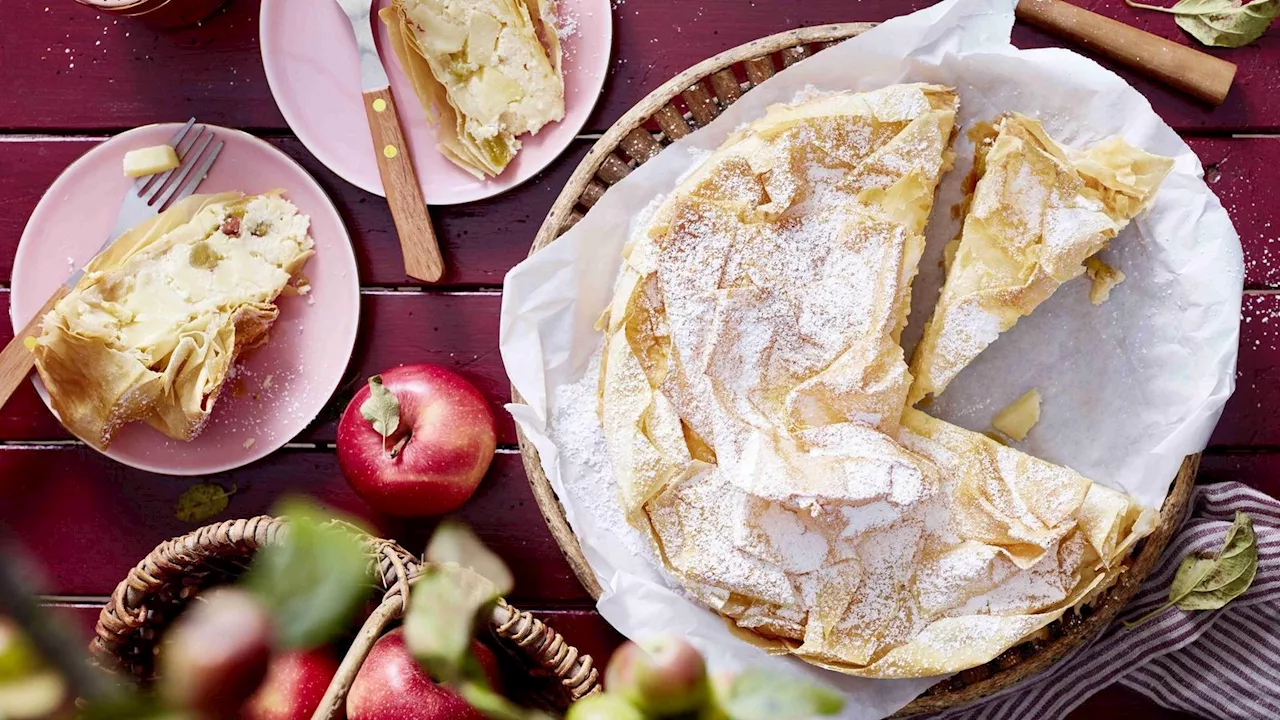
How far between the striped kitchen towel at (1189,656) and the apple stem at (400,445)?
84cm

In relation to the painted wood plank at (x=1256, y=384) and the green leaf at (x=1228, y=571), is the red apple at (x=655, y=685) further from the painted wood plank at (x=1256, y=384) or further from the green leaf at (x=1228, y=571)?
the painted wood plank at (x=1256, y=384)

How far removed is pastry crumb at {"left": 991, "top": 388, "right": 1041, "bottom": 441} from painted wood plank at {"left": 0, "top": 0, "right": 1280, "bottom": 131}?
1.63 ft

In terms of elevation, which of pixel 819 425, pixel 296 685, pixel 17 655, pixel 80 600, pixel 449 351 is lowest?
pixel 80 600

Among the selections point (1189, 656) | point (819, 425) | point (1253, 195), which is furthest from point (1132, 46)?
point (1189, 656)

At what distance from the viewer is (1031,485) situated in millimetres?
1351

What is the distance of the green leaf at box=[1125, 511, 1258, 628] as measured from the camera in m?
1.44

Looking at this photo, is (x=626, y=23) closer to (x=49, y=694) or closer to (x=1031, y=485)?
(x=1031, y=485)

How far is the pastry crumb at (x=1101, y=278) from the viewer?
142 centimetres

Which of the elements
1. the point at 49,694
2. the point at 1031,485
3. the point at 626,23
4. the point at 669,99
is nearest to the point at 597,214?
the point at 669,99

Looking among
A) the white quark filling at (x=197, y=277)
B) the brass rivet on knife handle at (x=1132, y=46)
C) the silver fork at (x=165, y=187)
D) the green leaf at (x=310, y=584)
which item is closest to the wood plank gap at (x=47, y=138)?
the silver fork at (x=165, y=187)

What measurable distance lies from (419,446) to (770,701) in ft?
2.84

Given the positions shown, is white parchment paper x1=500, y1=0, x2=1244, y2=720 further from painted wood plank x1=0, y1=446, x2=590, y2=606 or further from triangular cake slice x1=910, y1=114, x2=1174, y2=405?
painted wood plank x1=0, y1=446, x2=590, y2=606

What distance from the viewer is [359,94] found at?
5.10 ft

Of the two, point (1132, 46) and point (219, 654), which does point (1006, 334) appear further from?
point (219, 654)
